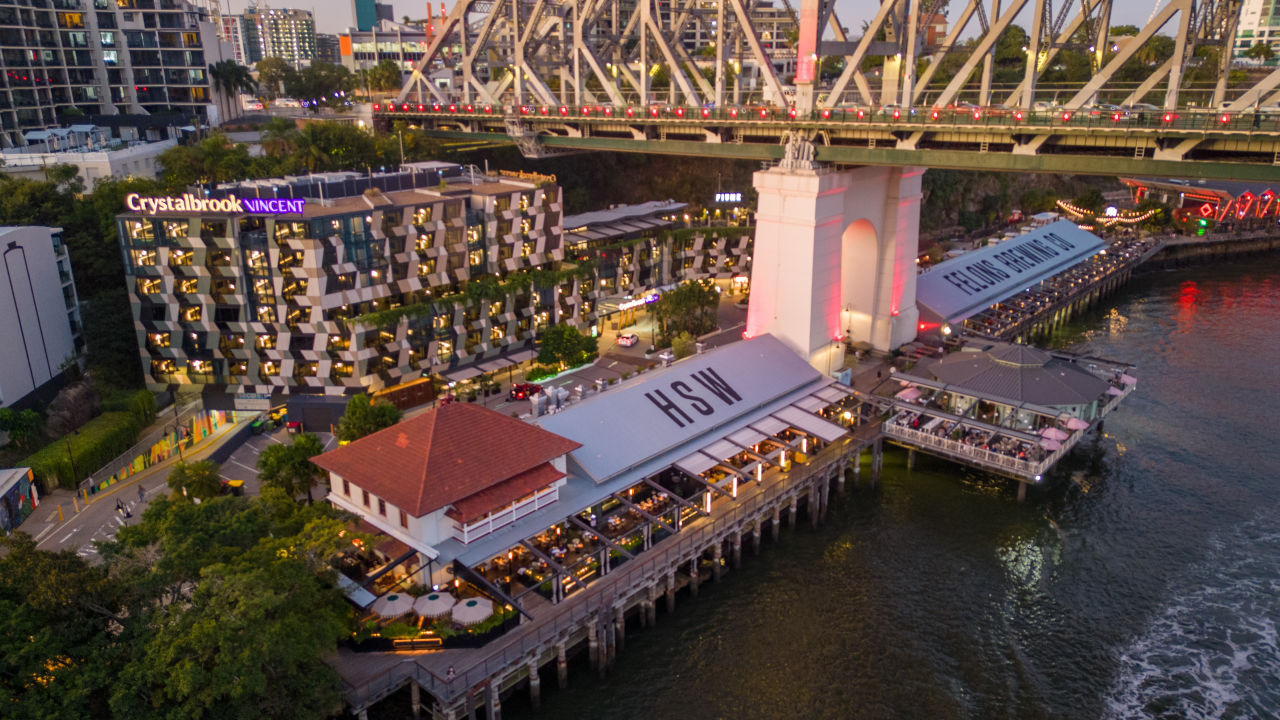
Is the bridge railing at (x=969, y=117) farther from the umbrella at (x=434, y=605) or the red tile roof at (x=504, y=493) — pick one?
the umbrella at (x=434, y=605)

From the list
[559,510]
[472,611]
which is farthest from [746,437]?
[472,611]

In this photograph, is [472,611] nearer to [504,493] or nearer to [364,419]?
[504,493]

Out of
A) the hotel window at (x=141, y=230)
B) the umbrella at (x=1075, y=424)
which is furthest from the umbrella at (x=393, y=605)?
the umbrella at (x=1075, y=424)

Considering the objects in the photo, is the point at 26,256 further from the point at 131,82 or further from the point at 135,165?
the point at 131,82

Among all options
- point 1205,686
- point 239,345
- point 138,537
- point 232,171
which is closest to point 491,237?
point 239,345

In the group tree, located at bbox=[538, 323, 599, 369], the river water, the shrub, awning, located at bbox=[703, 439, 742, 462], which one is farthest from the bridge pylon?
the shrub

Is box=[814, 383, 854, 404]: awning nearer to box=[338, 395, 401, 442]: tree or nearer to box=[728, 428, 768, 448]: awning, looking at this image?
box=[728, 428, 768, 448]: awning
